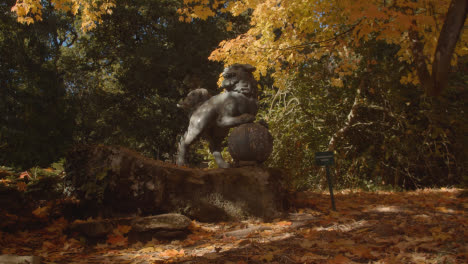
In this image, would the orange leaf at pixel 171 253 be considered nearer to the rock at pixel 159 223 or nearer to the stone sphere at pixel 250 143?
the rock at pixel 159 223

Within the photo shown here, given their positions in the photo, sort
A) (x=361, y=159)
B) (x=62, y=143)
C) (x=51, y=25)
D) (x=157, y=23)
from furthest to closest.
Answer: (x=157, y=23) → (x=51, y=25) → (x=62, y=143) → (x=361, y=159)

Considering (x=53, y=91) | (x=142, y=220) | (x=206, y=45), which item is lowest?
(x=142, y=220)

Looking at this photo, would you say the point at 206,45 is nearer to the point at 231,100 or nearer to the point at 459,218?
the point at 231,100

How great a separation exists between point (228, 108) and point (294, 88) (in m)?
4.00

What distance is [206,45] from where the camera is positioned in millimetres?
12797

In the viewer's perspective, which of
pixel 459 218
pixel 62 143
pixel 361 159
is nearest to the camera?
pixel 459 218

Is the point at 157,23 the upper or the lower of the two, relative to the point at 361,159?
upper

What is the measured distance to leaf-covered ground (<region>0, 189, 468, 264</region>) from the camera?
2.55 metres

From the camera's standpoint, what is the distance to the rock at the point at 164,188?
12.7 ft

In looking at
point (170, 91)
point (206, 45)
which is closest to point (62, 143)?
point (170, 91)

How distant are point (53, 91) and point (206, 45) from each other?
18.2ft

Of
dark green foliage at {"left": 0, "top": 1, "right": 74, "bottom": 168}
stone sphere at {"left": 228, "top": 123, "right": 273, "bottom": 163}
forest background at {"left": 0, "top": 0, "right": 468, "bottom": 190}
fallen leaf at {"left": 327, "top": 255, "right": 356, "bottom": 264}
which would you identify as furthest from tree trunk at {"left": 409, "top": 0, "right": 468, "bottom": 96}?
dark green foliage at {"left": 0, "top": 1, "right": 74, "bottom": 168}

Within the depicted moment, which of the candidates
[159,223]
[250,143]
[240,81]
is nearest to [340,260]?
[159,223]

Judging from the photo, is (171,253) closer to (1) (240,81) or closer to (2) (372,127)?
(1) (240,81)
